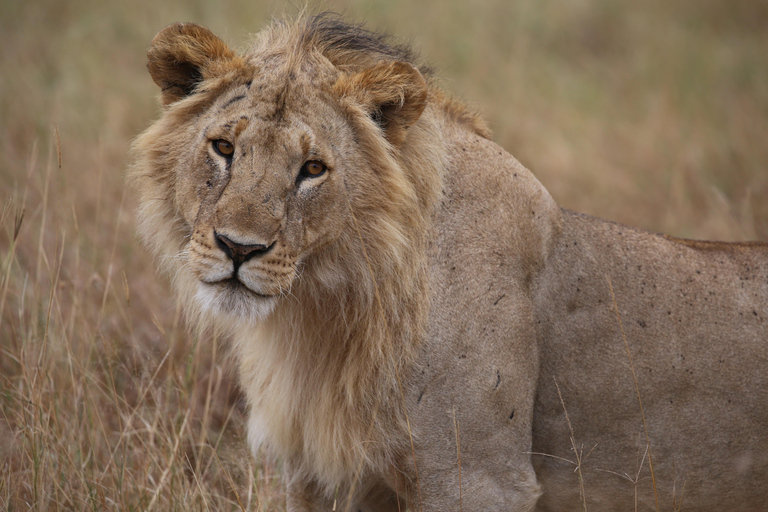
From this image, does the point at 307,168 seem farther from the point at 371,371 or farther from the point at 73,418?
the point at 73,418

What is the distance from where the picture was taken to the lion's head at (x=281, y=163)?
267 centimetres

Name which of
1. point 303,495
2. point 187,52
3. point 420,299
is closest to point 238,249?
point 420,299

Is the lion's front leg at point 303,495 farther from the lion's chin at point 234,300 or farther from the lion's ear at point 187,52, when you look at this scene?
the lion's ear at point 187,52

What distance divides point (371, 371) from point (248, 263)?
2.51ft

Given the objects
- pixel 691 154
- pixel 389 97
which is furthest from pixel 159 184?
pixel 691 154

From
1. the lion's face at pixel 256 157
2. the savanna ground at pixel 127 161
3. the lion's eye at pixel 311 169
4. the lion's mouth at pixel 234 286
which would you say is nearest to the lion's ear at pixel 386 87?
the lion's face at pixel 256 157

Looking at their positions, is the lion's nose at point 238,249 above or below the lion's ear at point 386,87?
below

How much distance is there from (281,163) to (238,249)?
1.30 ft

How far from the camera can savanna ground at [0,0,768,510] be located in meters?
3.74

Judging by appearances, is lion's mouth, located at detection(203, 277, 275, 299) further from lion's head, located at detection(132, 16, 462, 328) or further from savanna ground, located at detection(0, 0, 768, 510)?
savanna ground, located at detection(0, 0, 768, 510)

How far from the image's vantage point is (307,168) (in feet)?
9.26

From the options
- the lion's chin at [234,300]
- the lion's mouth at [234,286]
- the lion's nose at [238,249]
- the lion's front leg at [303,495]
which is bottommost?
the lion's front leg at [303,495]

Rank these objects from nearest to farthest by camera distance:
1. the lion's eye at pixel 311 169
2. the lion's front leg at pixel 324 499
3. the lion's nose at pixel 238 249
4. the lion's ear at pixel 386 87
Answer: the lion's nose at pixel 238 249
the lion's eye at pixel 311 169
the lion's ear at pixel 386 87
the lion's front leg at pixel 324 499

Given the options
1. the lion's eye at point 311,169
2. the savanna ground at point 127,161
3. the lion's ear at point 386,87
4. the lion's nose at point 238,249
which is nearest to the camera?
the lion's nose at point 238,249
